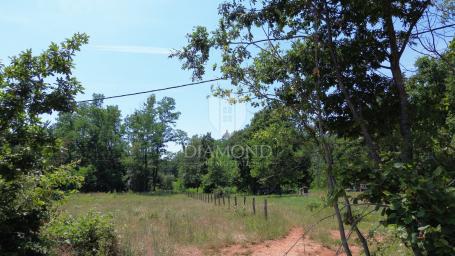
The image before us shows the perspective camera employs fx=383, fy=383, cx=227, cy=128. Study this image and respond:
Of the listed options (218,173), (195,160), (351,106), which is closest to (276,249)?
(351,106)

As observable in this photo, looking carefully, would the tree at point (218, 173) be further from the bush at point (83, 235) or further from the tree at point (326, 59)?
the tree at point (326, 59)

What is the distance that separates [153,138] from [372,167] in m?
71.1

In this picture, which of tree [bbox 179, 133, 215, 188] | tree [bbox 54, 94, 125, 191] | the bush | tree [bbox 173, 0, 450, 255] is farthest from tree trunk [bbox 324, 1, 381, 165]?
tree [bbox 54, 94, 125, 191]

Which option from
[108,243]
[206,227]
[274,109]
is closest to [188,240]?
[206,227]

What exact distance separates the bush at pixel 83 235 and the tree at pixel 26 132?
86 cm

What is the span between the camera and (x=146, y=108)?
74.0 m

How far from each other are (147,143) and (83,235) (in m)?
65.2

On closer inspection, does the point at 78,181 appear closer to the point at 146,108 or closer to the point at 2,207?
the point at 2,207

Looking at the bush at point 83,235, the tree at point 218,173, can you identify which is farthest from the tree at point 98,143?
the bush at point 83,235

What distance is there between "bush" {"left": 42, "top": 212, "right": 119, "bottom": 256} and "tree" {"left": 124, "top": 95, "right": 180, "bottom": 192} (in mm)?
63182

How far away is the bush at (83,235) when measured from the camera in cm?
780

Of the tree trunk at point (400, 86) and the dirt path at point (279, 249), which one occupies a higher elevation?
the tree trunk at point (400, 86)

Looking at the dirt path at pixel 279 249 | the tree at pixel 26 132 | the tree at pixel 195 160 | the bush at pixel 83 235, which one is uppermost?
the tree at pixel 195 160

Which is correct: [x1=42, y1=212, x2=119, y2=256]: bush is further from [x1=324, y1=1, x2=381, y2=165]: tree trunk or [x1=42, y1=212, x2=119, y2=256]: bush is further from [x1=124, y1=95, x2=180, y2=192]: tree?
[x1=124, y1=95, x2=180, y2=192]: tree
